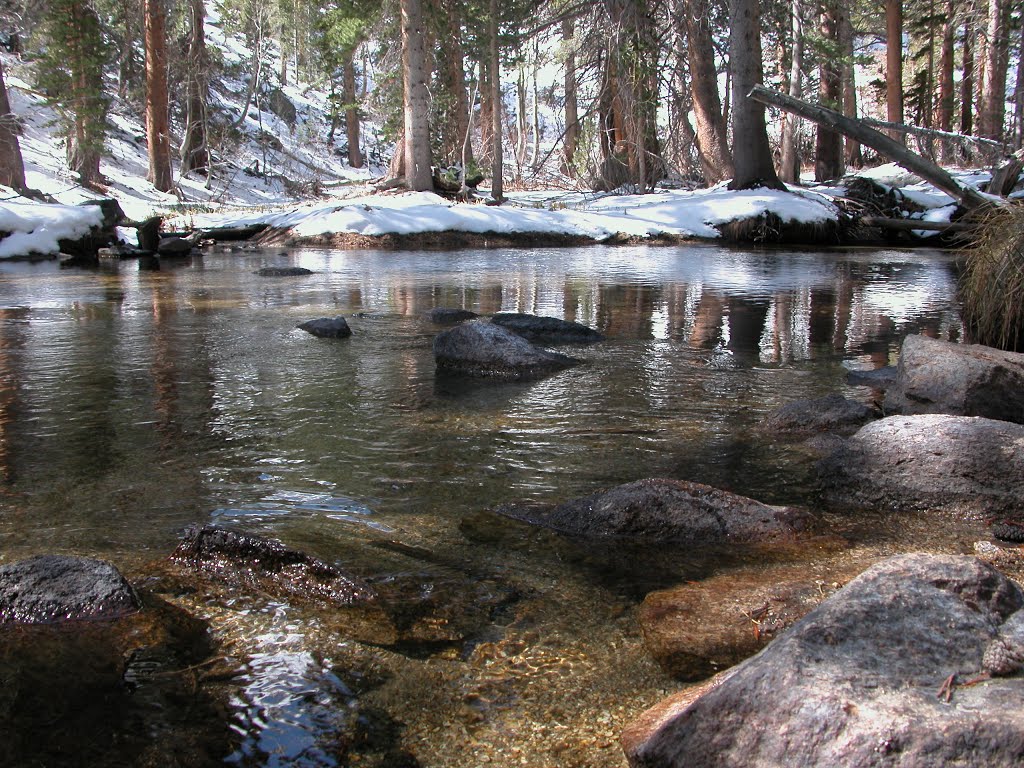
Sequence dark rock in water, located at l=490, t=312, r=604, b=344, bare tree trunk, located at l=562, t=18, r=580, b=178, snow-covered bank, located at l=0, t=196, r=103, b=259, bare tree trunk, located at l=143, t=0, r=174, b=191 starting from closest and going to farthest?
dark rock in water, located at l=490, t=312, r=604, b=344 → snow-covered bank, located at l=0, t=196, r=103, b=259 → bare tree trunk, located at l=562, t=18, r=580, b=178 → bare tree trunk, located at l=143, t=0, r=174, b=191

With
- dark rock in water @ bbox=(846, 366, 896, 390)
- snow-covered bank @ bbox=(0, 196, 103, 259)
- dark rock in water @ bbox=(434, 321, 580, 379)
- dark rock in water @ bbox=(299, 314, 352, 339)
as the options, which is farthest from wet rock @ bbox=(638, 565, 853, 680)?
snow-covered bank @ bbox=(0, 196, 103, 259)

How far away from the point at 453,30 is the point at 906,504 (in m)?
25.6

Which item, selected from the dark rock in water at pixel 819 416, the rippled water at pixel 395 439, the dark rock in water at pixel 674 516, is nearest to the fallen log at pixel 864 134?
the rippled water at pixel 395 439

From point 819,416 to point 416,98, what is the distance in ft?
59.4

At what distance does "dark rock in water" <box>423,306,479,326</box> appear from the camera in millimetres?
8469

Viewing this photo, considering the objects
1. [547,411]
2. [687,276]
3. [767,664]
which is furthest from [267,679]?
[687,276]

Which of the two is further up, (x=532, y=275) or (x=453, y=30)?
(x=453, y=30)

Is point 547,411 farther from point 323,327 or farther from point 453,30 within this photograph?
point 453,30

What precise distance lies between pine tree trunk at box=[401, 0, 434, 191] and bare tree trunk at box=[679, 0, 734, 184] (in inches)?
247

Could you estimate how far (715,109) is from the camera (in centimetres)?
2320

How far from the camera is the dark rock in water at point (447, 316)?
8.47 m

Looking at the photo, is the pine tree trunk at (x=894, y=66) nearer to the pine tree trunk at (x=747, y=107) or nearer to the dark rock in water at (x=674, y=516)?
the pine tree trunk at (x=747, y=107)

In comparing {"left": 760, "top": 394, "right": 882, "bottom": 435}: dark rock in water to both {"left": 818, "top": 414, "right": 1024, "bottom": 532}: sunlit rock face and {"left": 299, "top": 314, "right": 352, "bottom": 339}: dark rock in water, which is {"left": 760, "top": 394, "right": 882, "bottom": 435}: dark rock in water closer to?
{"left": 818, "top": 414, "right": 1024, "bottom": 532}: sunlit rock face

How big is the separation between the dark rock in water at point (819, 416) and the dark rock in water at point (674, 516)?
1.38 m
